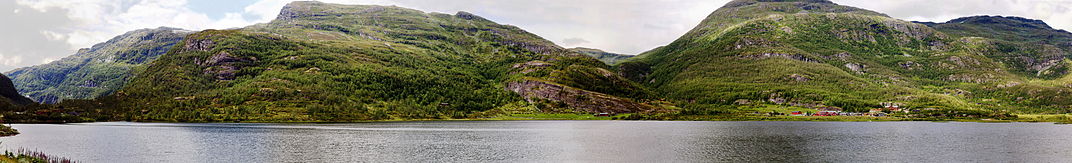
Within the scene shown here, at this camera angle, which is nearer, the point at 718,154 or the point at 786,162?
the point at 786,162

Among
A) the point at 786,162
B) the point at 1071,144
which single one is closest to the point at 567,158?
the point at 786,162

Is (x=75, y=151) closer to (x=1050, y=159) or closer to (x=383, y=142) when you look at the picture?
(x=383, y=142)

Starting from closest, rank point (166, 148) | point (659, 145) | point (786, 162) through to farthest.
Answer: point (786, 162)
point (166, 148)
point (659, 145)

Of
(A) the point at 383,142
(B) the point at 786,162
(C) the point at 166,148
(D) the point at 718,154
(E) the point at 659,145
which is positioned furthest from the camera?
(A) the point at 383,142

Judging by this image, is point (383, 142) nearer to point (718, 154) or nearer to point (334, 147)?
point (334, 147)

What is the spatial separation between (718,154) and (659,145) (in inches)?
651

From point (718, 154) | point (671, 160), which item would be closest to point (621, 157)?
point (671, 160)

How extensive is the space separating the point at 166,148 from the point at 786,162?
95.6 m

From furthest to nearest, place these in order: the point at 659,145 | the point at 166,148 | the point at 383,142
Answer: the point at 383,142 → the point at 659,145 → the point at 166,148

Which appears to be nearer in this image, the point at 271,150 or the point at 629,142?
the point at 271,150

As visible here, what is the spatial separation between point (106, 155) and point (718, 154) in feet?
289

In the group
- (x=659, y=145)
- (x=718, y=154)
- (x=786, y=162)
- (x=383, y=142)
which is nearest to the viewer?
(x=786, y=162)

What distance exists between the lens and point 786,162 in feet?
260

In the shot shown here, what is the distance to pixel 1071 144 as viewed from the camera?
108 m
